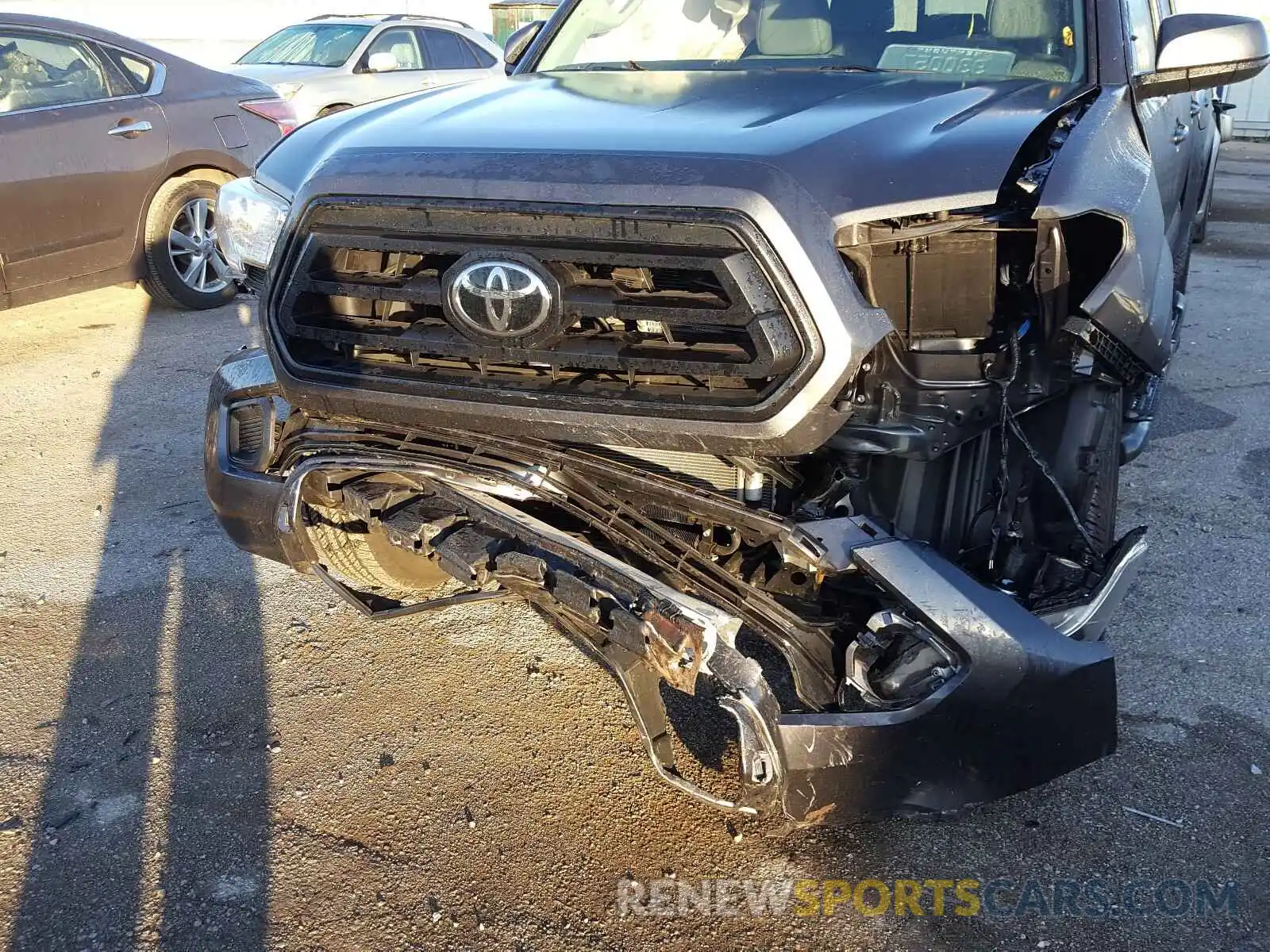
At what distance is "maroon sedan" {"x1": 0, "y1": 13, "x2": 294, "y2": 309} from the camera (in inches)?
231

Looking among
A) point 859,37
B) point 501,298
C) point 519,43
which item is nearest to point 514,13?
point 519,43

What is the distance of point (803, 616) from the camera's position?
7.58ft

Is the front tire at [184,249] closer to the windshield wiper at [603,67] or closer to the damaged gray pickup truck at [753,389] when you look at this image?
the windshield wiper at [603,67]

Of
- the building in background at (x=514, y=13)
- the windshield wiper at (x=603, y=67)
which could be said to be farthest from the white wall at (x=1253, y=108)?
the windshield wiper at (x=603, y=67)

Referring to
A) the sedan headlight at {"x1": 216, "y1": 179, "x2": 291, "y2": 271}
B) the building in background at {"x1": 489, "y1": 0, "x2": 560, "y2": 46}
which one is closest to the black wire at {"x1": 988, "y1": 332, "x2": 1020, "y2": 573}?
the sedan headlight at {"x1": 216, "y1": 179, "x2": 291, "y2": 271}

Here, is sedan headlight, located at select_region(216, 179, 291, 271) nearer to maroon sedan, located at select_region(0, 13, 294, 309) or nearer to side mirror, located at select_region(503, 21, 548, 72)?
side mirror, located at select_region(503, 21, 548, 72)

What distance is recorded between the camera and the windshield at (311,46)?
1064 centimetres

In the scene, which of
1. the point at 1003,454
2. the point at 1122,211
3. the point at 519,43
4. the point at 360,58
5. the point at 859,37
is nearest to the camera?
the point at 1122,211

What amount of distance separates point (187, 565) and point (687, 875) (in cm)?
229

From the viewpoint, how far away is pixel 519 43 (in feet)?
13.6

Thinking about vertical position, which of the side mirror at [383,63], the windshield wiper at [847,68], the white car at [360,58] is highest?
the white car at [360,58]

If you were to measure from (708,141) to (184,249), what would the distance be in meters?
5.70

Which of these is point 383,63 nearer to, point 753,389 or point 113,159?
point 113,159

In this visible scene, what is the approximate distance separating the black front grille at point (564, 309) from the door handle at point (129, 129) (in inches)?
187
